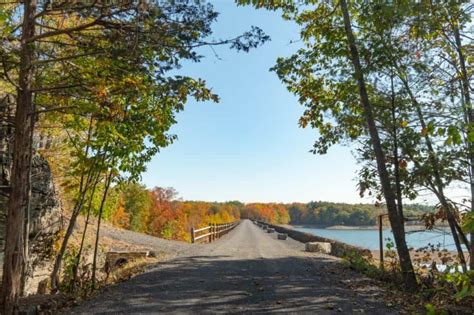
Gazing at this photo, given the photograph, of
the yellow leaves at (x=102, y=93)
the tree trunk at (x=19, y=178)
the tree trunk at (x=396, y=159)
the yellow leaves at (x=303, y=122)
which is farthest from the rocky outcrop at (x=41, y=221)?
the tree trunk at (x=396, y=159)

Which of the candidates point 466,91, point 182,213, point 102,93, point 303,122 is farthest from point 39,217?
point 182,213

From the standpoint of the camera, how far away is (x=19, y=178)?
17.5 ft

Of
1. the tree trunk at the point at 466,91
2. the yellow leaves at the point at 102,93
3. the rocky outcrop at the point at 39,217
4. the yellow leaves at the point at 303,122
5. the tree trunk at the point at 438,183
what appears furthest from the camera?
the yellow leaves at the point at 303,122

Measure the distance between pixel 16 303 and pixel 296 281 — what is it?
493cm

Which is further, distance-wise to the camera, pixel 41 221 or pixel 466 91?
pixel 41 221

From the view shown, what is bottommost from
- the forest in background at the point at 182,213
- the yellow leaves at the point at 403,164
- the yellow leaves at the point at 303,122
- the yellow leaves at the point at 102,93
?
the forest in background at the point at 182,213

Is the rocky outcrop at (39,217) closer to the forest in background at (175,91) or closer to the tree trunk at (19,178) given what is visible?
the forest in background at (175,91)

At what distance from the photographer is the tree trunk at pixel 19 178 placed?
5.07 meters

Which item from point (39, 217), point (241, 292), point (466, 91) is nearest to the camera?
point (241, 292)

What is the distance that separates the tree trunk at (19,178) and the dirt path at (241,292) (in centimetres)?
95

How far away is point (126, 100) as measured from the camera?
22.8ft

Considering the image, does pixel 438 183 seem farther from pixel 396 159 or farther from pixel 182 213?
pixel 182 213

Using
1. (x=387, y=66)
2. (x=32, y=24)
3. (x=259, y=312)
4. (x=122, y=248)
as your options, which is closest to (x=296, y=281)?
(x=259, y=312)

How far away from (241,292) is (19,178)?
4.00 m
